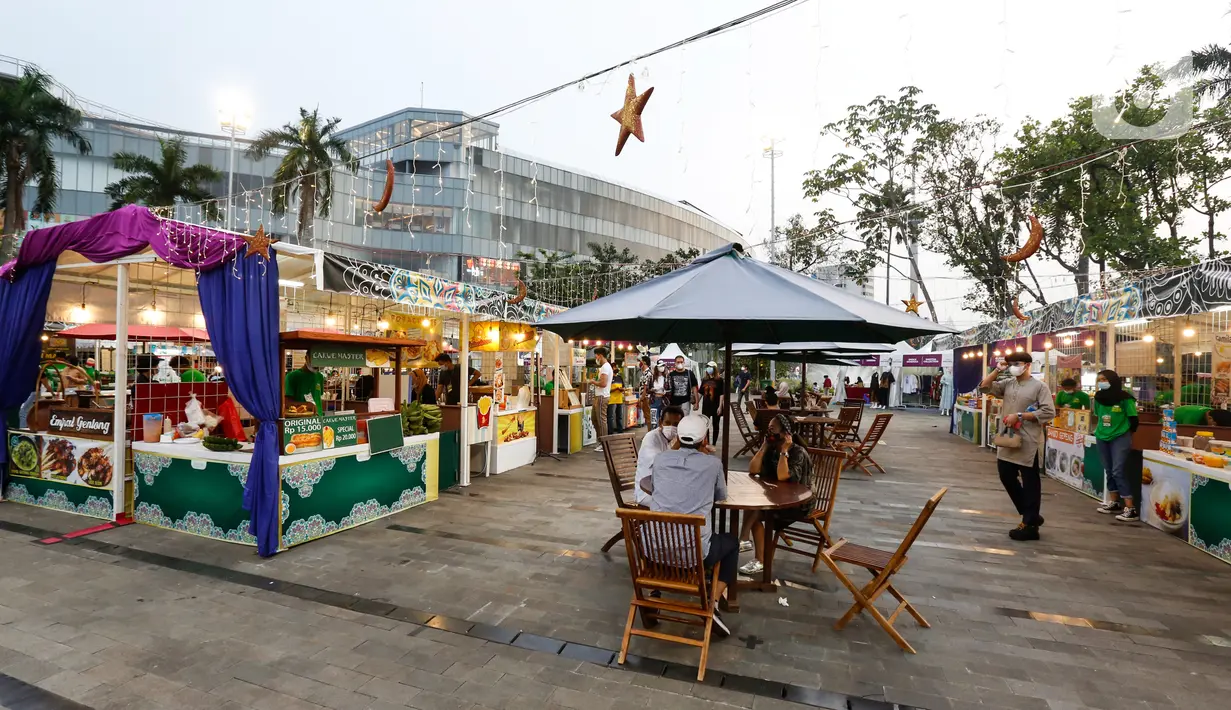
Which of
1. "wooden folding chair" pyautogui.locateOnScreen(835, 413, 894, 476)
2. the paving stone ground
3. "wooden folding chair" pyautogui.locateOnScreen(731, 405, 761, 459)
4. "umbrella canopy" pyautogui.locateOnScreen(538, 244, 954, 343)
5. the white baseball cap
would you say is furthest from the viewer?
"wooden folding chair" pyautogui.locateOnScreen(731, 405, 761, 459)

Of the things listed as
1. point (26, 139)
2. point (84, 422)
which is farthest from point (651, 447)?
point (26, 139)

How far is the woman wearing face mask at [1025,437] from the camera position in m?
5.31

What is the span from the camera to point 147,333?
8039 mm

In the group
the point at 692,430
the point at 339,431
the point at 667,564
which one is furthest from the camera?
the point at 339,431

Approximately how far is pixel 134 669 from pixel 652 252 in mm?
47154

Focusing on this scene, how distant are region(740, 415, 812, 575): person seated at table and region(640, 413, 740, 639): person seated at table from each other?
874 mm

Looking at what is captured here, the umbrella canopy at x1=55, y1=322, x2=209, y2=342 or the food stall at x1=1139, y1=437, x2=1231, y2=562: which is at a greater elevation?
the umbrella canopy at x1=55, y1=322, x2=209, y2=342

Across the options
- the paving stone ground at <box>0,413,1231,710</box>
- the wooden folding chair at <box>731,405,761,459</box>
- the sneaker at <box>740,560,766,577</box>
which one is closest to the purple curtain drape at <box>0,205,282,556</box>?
the paving stone ground at <box>0,413,1231,710</box>

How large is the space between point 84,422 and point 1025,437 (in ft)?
30.9

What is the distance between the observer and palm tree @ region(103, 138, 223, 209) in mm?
25625

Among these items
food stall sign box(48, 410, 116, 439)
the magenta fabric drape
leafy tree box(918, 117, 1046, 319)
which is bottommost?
food stall sign box(48, 410, 116, 439)

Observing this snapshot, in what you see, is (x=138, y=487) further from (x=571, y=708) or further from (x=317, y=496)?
(x=571, y=708)

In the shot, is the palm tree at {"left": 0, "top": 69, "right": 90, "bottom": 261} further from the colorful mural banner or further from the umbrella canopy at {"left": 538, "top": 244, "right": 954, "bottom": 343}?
the umbrella canopy at {"left": 538, "top": 244, "right": 954, "bottom": 343}

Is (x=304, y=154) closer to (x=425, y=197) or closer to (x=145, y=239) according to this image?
(x=425, y=197)
